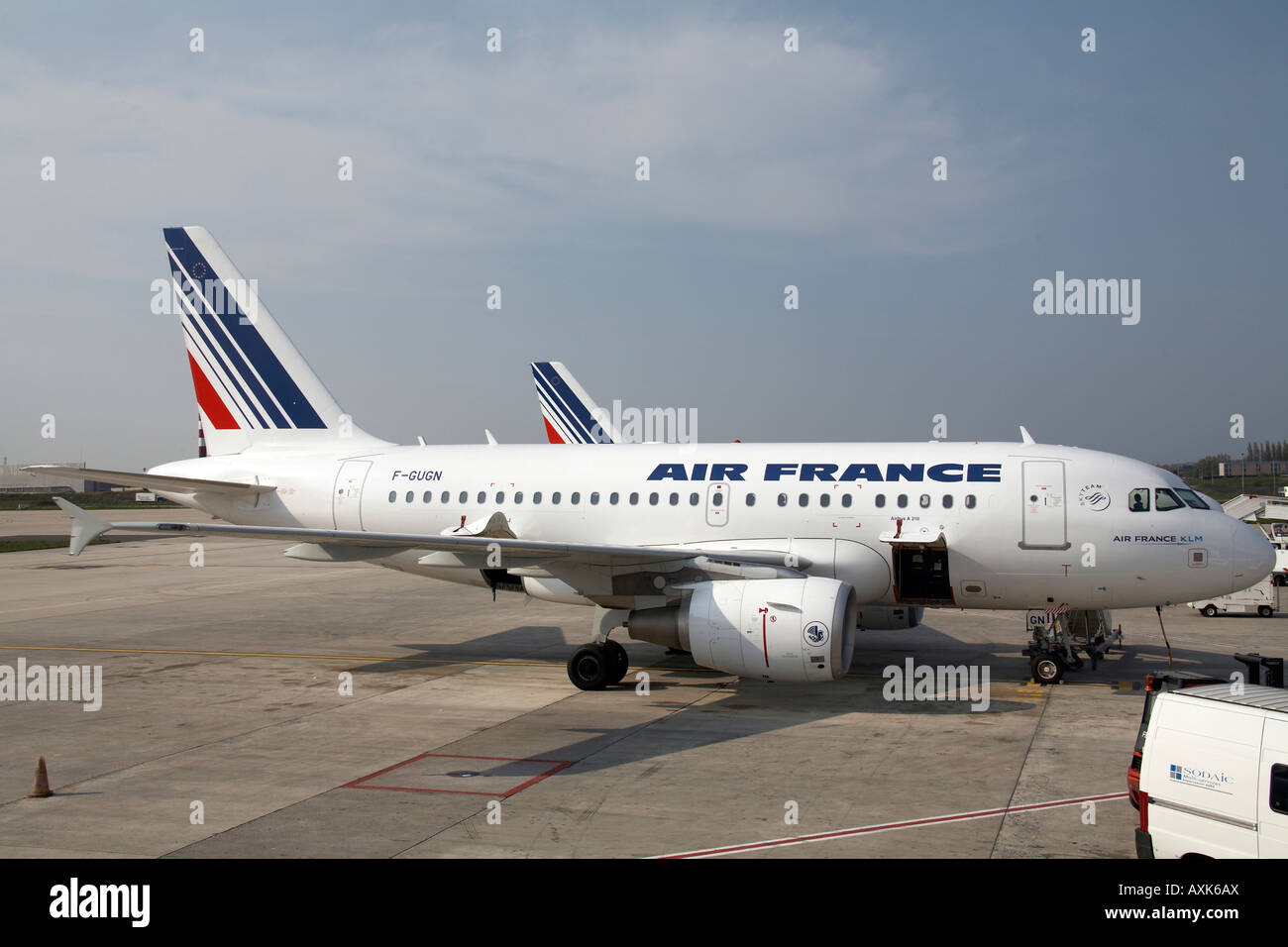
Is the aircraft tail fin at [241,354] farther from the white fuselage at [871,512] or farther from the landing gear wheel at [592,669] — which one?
the landing gear wheel at [592,669]

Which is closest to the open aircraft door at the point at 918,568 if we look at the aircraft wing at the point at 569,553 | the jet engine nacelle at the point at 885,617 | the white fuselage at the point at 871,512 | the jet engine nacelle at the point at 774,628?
the white fuselage at the point at 871,512

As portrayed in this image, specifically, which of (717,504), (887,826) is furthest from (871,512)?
(887,826)

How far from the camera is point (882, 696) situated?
17.0m

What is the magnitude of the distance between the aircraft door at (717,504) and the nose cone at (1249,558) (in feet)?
29.8

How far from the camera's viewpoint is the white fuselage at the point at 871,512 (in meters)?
17.3

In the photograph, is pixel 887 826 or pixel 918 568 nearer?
pixel 887 826

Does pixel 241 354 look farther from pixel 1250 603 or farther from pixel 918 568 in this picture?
pixel 1250 603

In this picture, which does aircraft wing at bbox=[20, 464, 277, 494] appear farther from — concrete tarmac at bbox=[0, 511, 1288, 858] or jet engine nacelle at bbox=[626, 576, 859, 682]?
jet engine nacelle at bbox=[626, 576, 859, 682]

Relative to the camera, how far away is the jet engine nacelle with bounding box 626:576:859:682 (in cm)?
1523

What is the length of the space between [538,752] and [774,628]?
171 inches

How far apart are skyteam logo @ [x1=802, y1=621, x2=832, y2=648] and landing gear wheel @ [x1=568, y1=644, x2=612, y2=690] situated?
4.18m

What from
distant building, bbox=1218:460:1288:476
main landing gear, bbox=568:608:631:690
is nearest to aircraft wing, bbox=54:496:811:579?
main landing gear, bbox=568:608:631:690

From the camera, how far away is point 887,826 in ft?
33.4
